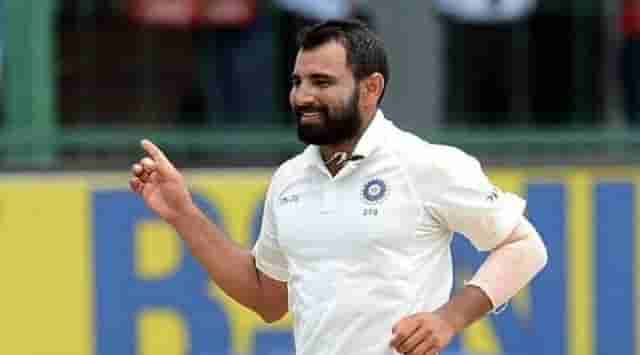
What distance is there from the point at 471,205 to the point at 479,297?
0.77 feet

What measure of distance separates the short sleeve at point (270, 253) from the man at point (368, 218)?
4.2 inches

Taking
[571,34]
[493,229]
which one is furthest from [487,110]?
[493,229]

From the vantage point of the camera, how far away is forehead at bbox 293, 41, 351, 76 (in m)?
4.41

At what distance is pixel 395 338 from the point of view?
4160 millimetres

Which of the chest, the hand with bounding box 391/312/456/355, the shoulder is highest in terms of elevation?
the shoulder

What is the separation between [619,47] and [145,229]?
109 inches

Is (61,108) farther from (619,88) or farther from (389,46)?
(619,88)

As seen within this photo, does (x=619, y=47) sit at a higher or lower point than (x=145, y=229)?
higher

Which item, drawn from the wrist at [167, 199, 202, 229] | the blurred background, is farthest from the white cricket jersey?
the blurred background

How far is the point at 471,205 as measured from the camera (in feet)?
14.5

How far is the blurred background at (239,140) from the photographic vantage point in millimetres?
8227

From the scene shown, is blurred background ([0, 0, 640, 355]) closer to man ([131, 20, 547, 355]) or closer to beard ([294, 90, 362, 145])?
man ([131, 20, 547, 355])

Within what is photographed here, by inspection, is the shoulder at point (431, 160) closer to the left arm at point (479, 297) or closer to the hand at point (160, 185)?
the left arm at point (479, 297)

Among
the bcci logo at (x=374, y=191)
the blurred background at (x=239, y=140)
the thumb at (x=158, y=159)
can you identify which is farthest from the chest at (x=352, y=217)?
the blurred background at (x=239, y=140)
